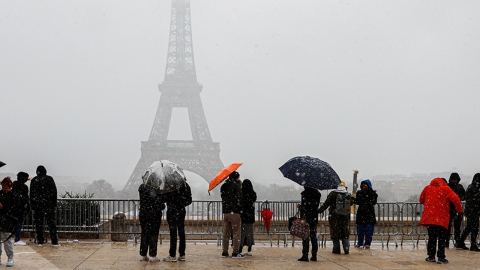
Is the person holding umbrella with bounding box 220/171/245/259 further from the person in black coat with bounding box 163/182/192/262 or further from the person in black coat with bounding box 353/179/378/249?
the person in black coat with bounding box 353/179/378/249

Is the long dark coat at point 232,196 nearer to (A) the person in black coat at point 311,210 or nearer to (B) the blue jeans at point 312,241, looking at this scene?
(A) the person in black coat at point 311,210

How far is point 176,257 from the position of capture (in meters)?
10.4

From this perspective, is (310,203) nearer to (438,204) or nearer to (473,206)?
(438,204)

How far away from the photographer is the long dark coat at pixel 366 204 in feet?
40.2

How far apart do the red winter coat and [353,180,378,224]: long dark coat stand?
7.48 ft

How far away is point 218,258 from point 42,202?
154 inches

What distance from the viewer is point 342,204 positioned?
443 inches

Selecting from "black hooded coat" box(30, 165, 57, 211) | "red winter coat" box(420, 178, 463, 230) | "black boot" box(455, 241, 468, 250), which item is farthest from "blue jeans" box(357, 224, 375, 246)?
"black hooded coat" box(30, 165, 57, 211)

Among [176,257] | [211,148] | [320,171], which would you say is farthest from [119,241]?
[211,148]

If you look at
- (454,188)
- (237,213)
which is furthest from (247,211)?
(454,188)

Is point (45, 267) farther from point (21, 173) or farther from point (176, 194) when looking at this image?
point (21, 173)

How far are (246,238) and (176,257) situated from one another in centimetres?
131

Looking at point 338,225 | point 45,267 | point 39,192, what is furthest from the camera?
point 39,192

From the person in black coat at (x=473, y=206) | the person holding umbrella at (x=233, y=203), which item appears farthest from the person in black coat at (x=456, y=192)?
the person holding umbrella at (x=233, y=203)
